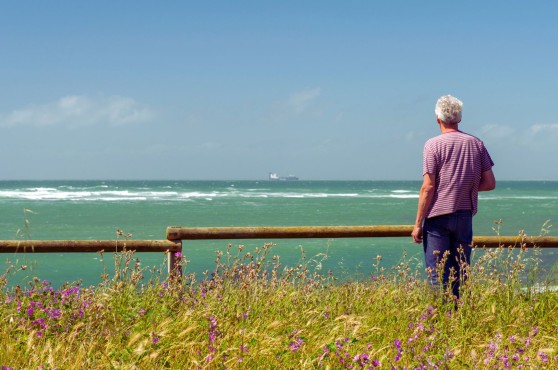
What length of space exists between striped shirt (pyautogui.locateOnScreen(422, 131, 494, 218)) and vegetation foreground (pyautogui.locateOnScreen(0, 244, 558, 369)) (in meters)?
0.64

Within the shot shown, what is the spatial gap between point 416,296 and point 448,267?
14.2 inches

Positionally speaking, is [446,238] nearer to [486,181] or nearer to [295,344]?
[486,181]

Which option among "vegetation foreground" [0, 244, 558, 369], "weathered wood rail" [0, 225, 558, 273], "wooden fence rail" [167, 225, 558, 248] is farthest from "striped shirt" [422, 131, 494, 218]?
"wooden fence rail" [167, 225, 558, 248]

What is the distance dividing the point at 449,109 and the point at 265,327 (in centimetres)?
230

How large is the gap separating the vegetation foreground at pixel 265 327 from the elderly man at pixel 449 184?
17.1 inches

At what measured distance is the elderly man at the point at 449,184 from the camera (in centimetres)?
549

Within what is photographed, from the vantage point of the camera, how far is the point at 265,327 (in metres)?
4.50

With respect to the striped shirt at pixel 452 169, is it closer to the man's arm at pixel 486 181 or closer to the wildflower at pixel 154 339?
the man's arm at pixel 486 181

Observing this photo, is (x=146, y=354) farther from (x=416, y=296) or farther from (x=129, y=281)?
(x=416, y=296)

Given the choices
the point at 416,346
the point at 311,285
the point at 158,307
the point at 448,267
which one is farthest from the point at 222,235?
the point at 416,346

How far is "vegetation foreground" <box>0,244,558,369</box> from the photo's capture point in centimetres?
371

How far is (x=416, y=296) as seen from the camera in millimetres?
5637

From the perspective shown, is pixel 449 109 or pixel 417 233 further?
pixel 417 233

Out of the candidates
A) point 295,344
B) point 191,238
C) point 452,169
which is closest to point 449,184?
point 452,169
